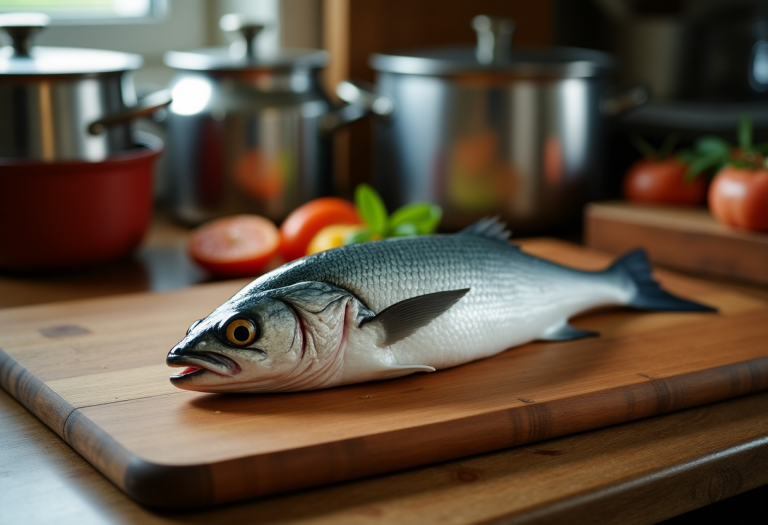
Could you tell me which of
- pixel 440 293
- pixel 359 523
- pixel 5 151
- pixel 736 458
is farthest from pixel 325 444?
pixel 5 151

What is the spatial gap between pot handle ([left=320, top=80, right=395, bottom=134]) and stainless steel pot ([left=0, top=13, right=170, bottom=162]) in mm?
398

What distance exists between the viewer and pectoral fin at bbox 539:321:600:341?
1.12m

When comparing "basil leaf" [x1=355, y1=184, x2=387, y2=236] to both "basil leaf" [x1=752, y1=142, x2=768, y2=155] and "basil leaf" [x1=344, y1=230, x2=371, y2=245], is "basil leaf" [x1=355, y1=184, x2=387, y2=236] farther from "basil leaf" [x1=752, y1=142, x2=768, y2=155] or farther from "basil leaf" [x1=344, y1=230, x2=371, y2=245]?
"basil leaf" [x1=752, y1=142, x2=768, y2=155]

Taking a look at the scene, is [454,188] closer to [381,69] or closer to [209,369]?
[381,69]

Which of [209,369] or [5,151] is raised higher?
[5,151]

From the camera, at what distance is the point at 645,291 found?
1261 millimetres

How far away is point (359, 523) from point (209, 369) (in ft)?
0.77

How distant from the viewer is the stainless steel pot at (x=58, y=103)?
4.36 ft

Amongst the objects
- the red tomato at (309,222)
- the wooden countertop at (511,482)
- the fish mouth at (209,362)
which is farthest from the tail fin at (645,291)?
the fish mouth at (209,362)

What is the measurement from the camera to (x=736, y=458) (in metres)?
0.89

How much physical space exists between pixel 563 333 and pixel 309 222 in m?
0.54

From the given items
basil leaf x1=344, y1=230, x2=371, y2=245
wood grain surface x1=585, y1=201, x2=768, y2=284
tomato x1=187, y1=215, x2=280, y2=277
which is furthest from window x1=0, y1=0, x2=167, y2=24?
wood grain surface x1=585, y1=201, x2=768, y2=284

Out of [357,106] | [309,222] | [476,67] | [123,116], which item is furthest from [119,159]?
[476,67]

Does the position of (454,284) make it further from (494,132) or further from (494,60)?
(494,60)
